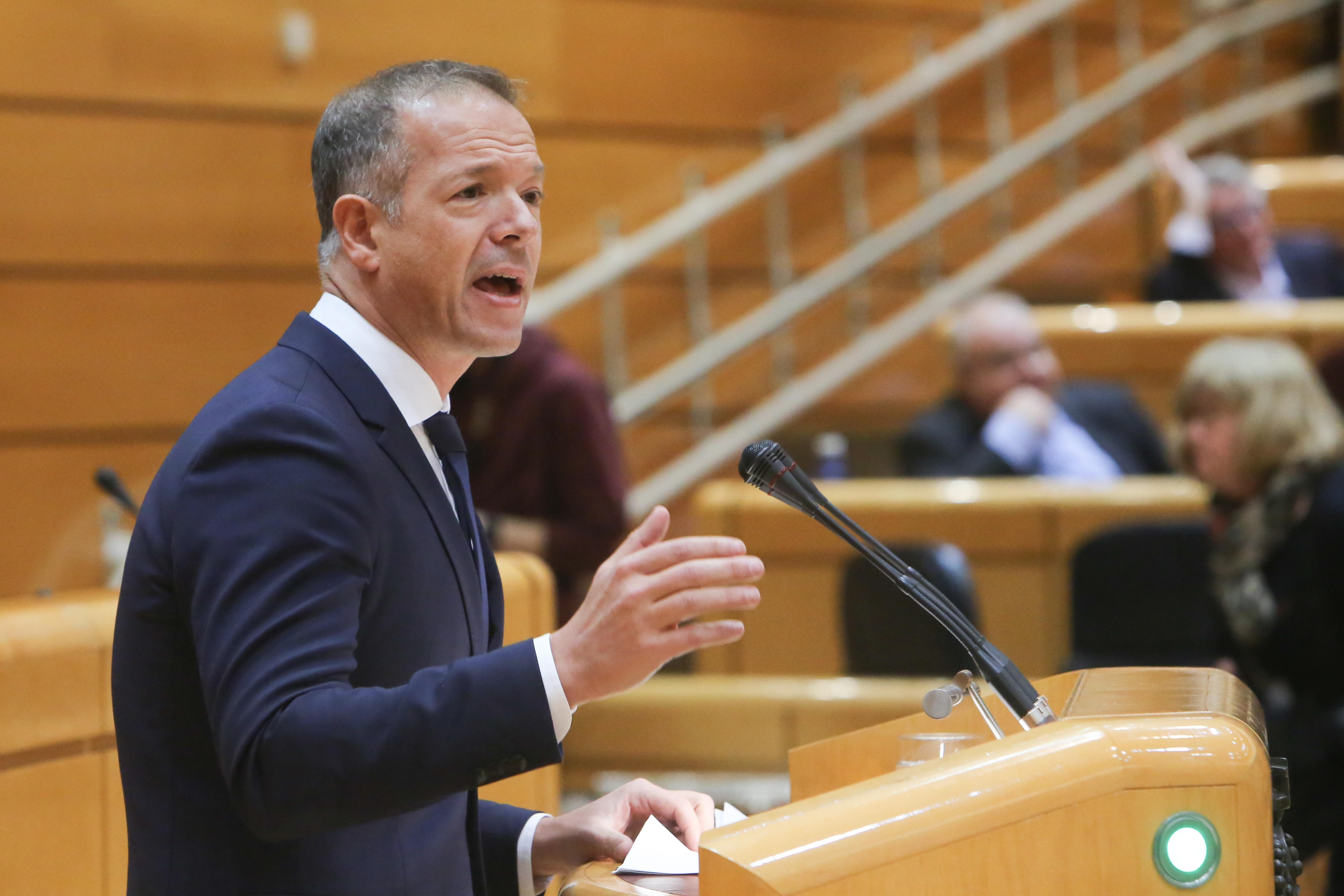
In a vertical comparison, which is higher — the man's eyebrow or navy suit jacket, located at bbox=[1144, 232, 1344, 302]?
navy suit jacket, located at bbox=[1144, 232, 1344, 302]

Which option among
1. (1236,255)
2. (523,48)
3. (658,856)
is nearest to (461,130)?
(658,856)

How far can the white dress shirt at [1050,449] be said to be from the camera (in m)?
4.30

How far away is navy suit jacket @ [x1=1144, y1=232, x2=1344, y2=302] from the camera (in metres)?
5.48

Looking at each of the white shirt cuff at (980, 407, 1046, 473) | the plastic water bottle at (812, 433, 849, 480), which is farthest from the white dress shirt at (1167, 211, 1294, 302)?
the plastic water bottle at (812, 433, 849, 480)

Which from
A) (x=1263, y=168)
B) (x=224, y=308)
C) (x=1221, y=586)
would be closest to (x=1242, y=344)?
(x=1221, y=586)

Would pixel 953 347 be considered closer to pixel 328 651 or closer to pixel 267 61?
pixel 267 61

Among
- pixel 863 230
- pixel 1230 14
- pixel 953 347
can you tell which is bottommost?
pixel 953 347

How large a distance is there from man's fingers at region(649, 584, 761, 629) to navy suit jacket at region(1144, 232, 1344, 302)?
4.83m

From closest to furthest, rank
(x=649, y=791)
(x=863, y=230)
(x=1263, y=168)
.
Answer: (x=649, y=791), (x=863, y=230), (x=1263, y=168)

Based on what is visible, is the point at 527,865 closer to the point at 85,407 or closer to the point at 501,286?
the point at 501,286

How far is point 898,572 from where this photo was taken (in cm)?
130

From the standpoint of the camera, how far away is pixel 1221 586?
10.7ft

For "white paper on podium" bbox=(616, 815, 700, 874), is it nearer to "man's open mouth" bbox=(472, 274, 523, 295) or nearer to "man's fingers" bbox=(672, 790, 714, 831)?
"man's fingers" bbox=(672, 790, 714, 831)

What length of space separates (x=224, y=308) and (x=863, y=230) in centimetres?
242
